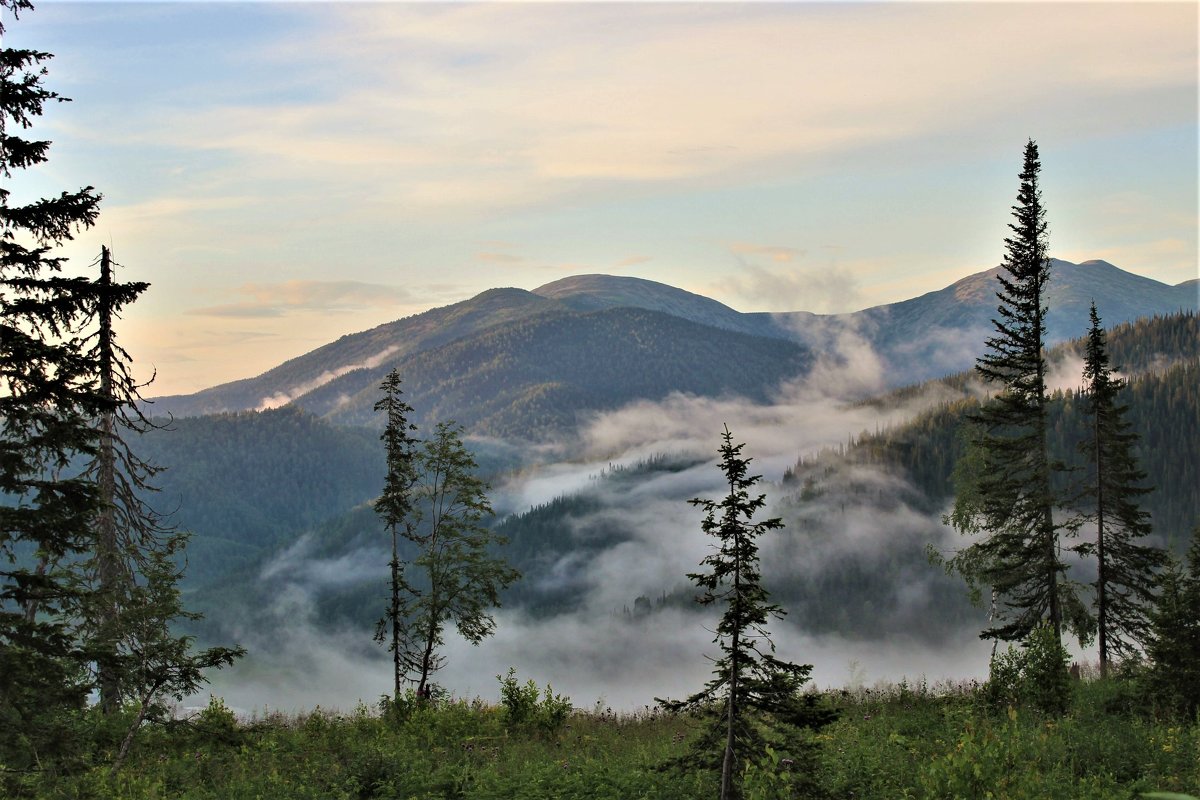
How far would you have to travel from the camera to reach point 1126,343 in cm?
18112

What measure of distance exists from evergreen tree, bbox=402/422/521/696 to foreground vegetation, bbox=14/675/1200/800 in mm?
7316

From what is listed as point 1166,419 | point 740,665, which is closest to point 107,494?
point 740,665

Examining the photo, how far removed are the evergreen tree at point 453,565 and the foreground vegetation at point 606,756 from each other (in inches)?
288

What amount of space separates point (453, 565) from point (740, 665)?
18.0 m

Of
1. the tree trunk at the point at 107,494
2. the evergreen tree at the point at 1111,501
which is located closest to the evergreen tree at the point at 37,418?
the tree trunk at the point at 107,494

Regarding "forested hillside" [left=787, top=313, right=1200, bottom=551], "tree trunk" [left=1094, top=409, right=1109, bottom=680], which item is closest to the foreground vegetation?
"tree trunk" [left=1094, top=409, right=1109, bottom=680]

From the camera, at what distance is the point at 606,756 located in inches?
577

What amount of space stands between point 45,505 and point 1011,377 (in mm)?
24933

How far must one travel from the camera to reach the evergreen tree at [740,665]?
35.0ft

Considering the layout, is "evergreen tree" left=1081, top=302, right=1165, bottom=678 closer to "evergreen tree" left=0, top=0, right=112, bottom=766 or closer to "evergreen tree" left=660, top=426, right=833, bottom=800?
"evergreen tree" left=660, top=426, right=833, bottom=800

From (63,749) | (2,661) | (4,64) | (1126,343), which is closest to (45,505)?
(2,661)

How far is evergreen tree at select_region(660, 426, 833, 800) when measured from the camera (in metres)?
10.7

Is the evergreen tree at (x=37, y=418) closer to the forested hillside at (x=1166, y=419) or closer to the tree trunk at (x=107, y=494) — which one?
the tree trunk at (x=107, y=494)

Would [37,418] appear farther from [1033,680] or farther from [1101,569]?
[1101,569]
